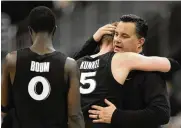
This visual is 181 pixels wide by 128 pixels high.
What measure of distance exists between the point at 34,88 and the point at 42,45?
0.69 feet

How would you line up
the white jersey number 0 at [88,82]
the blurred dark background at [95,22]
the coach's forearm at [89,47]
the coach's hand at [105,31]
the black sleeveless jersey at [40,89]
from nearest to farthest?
the black sleeveless jersey at [40,89]
the white jersey number 0 at [88,82]
the coach's hand at [105,31]
the coach's forearm at [89,47]
the blurred dark background at [95,22]

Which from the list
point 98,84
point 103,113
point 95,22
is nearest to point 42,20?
point 98,84

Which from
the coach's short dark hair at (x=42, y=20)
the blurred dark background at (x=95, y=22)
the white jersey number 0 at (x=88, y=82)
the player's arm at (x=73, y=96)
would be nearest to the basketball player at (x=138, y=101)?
the white jersey number 0 at (x=88, y=82)

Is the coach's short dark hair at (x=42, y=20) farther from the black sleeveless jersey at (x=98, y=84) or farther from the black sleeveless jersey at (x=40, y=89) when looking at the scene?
the black sleeveless jersey at (x=98, y=84)

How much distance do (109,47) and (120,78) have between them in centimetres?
28

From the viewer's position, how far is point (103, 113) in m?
2.14

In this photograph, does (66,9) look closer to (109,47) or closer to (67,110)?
(109,47)

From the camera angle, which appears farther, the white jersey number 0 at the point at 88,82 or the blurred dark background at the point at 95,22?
the blurred dark background at the point at 95,22

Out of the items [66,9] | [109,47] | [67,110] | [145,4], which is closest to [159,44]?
[145,4]

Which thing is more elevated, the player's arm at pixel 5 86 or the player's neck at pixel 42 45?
the player's neck at pixel 42 45

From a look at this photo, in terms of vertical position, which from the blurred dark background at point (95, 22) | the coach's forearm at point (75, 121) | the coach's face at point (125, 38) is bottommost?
the coach's forearm at point (75, 121)

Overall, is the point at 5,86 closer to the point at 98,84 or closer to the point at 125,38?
the point at 98,84

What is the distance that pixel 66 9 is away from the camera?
5.33 metres

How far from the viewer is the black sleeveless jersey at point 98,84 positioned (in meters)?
2.14
